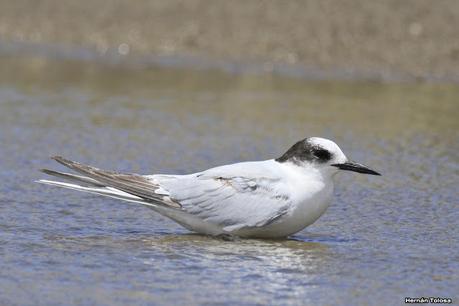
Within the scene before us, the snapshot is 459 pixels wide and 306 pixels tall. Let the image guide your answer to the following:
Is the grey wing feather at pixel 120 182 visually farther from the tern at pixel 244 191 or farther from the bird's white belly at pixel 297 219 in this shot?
the bird's white belly at pixel 297 219

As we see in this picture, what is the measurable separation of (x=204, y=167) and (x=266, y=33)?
632 cm

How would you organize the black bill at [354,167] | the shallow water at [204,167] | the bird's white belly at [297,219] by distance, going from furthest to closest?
the black bill at [354,167], the bird's white belly at [297,219], the shallow water at [204,167]

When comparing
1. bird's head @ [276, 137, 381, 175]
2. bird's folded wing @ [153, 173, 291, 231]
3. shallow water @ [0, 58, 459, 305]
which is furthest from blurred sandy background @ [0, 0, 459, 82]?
bird's folded wing @ [153, 173, 291, 231]

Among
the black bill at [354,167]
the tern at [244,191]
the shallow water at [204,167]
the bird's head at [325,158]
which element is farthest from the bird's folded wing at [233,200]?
the black bill at [354,167]

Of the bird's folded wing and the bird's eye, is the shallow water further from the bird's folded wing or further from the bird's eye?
the bird's eye

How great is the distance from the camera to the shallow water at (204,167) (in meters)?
5.81

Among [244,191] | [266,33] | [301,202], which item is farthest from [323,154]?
[266,33]

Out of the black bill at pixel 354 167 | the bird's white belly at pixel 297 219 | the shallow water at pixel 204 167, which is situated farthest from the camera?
the black bill at pixel 354 167

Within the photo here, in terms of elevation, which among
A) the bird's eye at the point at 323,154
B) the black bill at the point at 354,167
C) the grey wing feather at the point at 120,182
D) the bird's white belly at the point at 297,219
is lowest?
the bird's white belly at the point at 297,219

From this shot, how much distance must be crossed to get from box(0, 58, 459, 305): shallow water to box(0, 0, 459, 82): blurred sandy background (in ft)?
2.70

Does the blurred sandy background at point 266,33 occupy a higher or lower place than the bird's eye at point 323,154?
higher

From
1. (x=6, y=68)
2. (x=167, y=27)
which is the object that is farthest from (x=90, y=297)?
(x=167, y=27)

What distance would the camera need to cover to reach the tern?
6.91 metres

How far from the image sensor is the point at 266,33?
15438 millimetres
